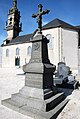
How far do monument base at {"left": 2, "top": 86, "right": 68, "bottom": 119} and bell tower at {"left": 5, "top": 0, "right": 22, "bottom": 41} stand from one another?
116 feet

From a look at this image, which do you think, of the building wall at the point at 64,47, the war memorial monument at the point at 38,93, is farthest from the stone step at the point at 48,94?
the building wall at the point at 64,47

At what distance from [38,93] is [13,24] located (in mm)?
36627

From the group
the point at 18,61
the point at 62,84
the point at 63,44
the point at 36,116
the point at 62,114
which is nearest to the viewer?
the point at 36,116

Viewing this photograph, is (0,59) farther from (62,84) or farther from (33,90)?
(33,90)

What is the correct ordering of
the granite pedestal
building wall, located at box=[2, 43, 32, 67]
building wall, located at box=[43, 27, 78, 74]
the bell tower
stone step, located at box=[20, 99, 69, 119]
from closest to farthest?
stone step, located at box=[20, 99, 69, 119]
the granite pedestal
building wall, located at box=[43, 27, 78, 74]
building wall, located at box=[2, 43, 32, 67]
the bell tower

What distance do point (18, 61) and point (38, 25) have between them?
27.6 metres

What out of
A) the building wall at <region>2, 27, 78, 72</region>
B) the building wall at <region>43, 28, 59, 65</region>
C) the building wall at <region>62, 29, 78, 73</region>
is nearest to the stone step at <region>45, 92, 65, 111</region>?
the building wall at <region>2, 27, 78, 72</region>

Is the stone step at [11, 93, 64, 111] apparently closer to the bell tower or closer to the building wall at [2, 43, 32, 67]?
the building wall at [2, 43, 32, 67]

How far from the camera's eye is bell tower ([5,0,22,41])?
38062 millimetres

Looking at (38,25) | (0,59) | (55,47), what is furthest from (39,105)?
(0,59)

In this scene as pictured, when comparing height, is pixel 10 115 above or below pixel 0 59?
below

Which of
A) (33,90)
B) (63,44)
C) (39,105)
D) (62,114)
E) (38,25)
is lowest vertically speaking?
(62,114)

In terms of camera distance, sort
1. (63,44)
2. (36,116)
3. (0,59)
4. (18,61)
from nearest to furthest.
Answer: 1. (36,116)
2. (63,44)
3. (18,61)
4. (0,59)

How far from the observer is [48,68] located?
15.4 feet
